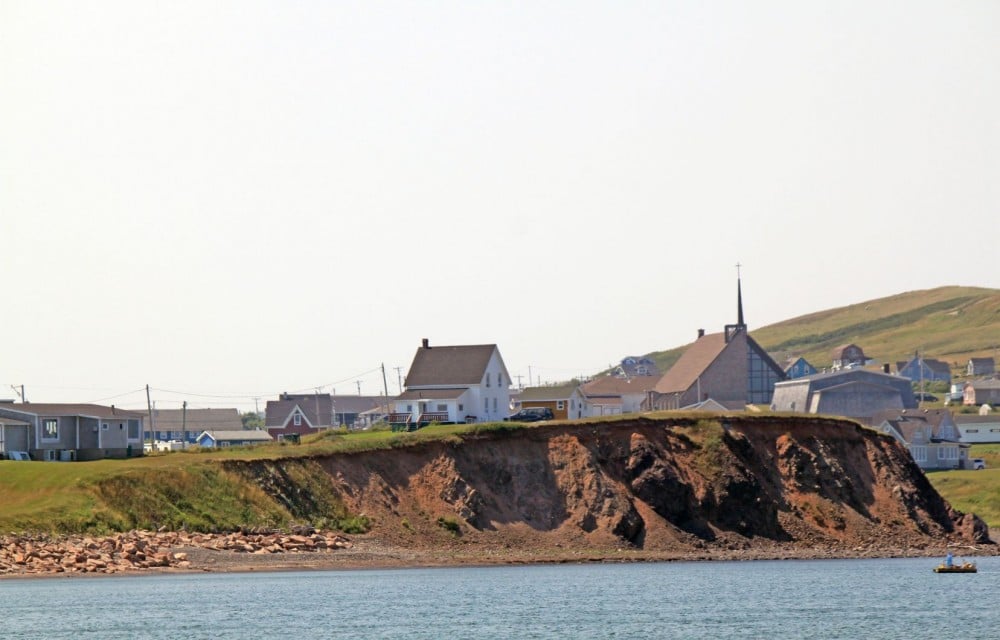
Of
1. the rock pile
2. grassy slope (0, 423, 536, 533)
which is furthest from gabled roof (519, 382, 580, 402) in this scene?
the rock pile

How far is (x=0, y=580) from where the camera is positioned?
74.6 m

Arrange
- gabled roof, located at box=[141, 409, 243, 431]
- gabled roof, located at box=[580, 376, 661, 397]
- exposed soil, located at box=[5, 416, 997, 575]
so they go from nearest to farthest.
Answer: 1. exposed soil, located at box=[5, 416, 997, 575]
2. gabled roof, located at box=[580, 376, 661, 397]
3. gabled roof, located at box=[141, 409, 243, 431]

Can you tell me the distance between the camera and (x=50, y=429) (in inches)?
4035

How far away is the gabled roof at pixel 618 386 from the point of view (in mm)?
187750

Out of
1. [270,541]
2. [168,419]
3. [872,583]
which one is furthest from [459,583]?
[168,419]

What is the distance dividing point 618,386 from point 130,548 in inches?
4617

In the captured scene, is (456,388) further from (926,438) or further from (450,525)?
(926,438)

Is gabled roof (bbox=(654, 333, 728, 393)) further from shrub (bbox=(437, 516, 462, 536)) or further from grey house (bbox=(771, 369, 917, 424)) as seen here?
shrub (bbox=(437, 516, 462, 536))

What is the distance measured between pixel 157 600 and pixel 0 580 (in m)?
10.7

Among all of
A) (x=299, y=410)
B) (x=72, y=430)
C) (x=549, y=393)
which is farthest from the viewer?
(x=299, y=410)

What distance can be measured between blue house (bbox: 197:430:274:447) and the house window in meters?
63.3

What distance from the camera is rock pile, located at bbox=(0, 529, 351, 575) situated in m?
77.9

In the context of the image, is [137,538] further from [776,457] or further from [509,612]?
[776,457]

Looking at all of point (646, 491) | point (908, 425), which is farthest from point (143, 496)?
point (908, 425)
